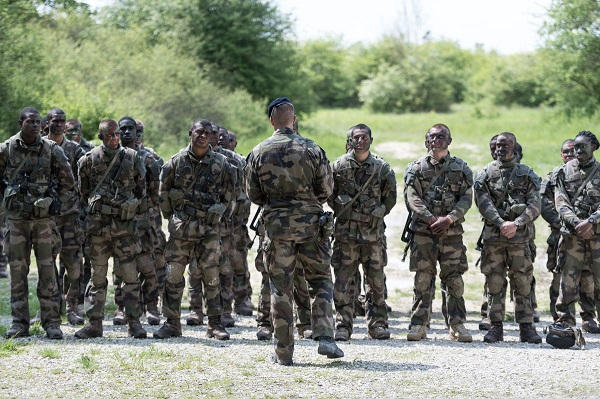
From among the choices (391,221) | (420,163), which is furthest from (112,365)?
(391,221)

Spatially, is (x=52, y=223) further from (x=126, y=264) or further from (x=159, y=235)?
(x=159, y=235)

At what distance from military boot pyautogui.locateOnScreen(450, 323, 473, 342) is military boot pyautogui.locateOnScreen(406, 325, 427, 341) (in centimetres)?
32

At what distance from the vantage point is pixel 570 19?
1361 inches

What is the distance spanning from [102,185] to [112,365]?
2407mm

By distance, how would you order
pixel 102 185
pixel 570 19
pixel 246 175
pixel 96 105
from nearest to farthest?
pixel 246 175 → pixel 102 185 → pixel 96 105 → pixel 570 19

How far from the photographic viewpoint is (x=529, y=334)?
399 inches

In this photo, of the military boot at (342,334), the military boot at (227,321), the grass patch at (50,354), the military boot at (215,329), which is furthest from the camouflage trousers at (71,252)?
the military boot at (342,334)

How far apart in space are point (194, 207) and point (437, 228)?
274 cm

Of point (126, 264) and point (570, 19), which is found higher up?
point (570, 19)

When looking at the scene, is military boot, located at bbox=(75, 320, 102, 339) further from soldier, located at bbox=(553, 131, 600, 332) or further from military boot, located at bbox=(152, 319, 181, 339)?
soldier, located at bbox=(553, 131, 600, 332)

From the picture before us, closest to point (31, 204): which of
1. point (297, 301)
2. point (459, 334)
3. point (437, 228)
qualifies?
point (297, 301)

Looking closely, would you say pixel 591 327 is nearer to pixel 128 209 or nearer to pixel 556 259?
pixel 556 259

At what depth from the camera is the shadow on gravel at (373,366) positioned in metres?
8.10

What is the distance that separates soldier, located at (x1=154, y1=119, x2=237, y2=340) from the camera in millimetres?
9539
